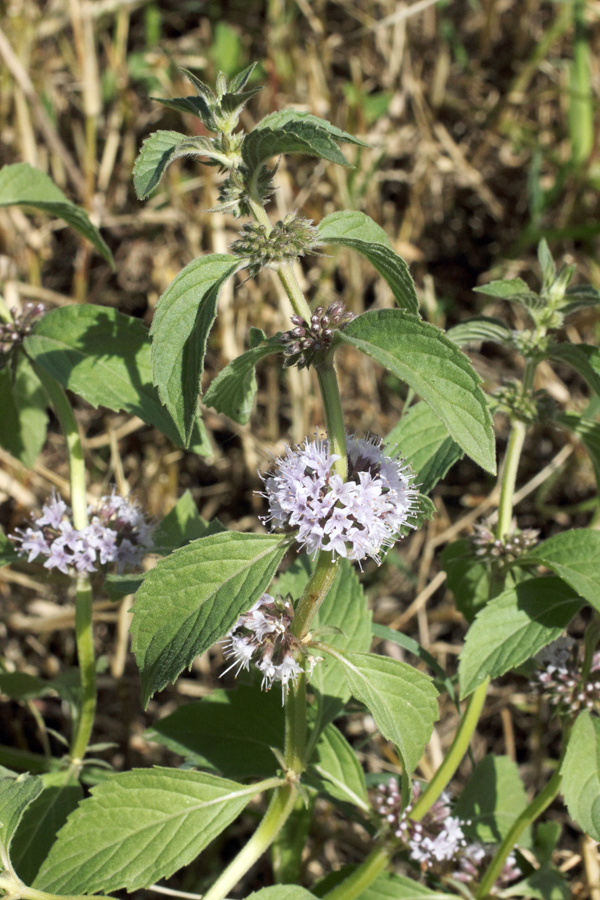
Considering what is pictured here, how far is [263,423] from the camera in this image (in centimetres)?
377

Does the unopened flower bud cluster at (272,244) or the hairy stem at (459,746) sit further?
the hairy stem at (459,746)

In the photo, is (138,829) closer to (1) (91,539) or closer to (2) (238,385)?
(1) (91,539)

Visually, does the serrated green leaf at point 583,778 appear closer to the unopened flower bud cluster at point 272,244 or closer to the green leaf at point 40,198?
the unopened flower bud cluster at point 272,244

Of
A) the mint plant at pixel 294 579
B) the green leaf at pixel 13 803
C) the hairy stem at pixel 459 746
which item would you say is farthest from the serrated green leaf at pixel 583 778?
the green leaf at pixel 13 803

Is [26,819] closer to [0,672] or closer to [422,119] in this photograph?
[0,672]

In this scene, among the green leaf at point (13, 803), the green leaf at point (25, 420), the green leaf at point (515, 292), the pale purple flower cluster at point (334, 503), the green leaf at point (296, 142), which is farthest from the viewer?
the green leaf at point (25, 420)

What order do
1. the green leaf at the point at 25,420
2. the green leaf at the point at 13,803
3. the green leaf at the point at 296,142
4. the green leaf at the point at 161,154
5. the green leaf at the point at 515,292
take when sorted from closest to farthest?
1. the green leaf at the point at 296,142
2. the green leaf at the point at 161,154
3. the green leaf at the point at 13,803
4. the green leaf at the point at 515,292
5. the green leaf at the point at 25,420

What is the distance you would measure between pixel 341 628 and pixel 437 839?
1.82 feet

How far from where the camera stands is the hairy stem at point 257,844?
5.29ft

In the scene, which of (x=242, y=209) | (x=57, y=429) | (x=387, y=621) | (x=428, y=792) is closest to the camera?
(x=242, y=209)

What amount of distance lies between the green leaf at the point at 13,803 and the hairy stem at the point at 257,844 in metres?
0.40

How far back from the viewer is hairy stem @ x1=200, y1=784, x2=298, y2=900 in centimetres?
161

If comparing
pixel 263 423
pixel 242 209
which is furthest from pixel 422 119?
pixel 242 209

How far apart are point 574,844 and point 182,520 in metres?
1.84
